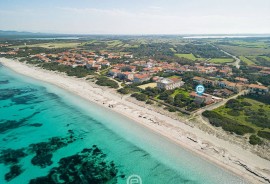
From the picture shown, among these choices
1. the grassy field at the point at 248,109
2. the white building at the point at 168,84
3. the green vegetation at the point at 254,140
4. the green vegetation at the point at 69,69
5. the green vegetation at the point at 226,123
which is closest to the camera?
the green vegetation at the point at 254,140

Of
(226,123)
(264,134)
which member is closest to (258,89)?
(226,123)

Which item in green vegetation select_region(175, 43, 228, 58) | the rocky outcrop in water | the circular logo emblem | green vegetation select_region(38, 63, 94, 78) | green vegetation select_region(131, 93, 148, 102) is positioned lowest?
the circular logo emblem

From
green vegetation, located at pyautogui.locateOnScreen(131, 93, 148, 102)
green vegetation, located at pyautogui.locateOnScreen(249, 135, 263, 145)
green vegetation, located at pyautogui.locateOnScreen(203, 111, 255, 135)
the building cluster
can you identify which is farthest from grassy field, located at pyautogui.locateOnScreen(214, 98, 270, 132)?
green vegetation, located at pyautogui.locateOnScreen(131, 93, 148, 102)

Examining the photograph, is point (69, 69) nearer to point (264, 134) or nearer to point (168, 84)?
point (168, 84)

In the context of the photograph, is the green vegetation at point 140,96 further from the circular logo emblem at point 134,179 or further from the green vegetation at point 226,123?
the circular logo emblem at point 134,179

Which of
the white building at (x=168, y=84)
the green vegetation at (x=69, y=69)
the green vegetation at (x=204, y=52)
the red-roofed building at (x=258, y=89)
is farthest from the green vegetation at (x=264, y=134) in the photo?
the green vegetation at (x=204, y=52)

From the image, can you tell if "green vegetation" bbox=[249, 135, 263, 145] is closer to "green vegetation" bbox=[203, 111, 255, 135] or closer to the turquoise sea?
"green vegetation" bbox=[203, 111, 255, 135]

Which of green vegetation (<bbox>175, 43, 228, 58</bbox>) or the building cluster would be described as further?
green vegetation (<bbox>175, 43, 228, 58</bbox>)
